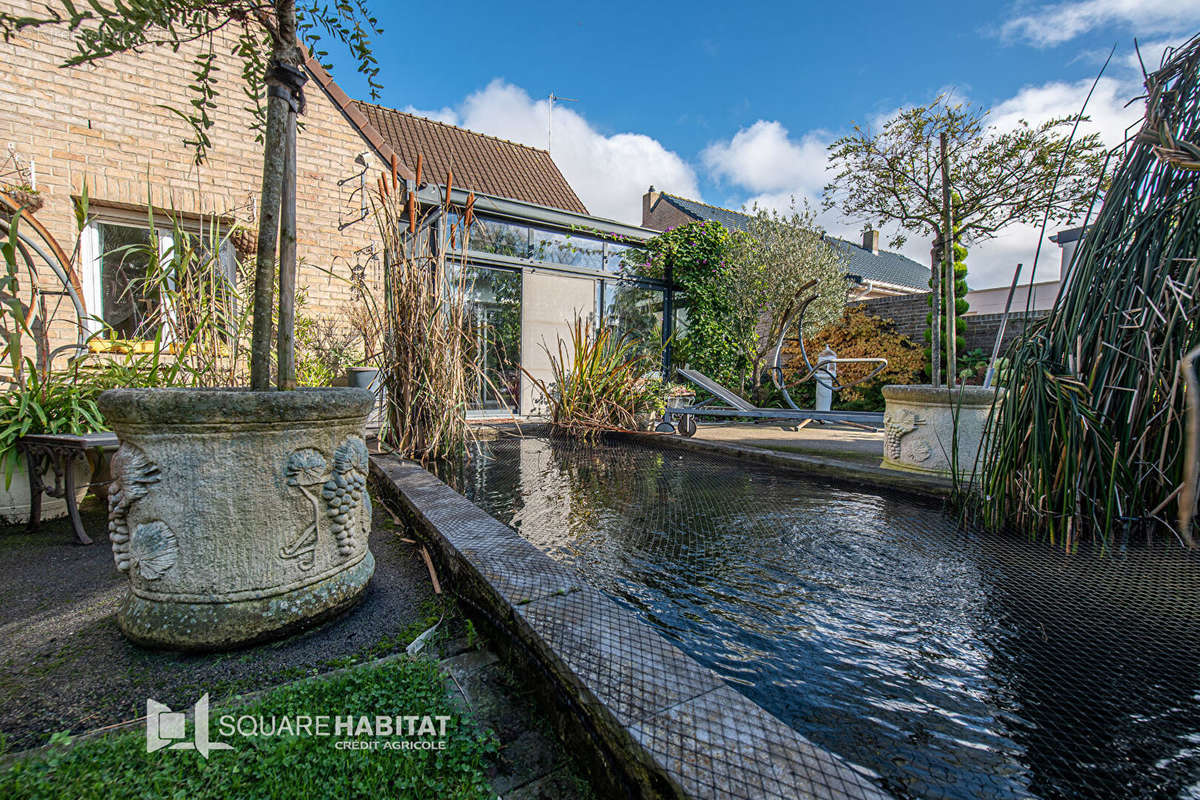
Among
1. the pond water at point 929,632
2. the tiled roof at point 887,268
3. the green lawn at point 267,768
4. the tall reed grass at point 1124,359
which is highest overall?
the tiled roof at point 887,268

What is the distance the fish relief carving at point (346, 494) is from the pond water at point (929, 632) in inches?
26.9

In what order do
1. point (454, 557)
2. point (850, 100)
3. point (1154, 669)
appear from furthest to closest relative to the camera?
point (850, 100), point (454, 557), point (1154, 669)

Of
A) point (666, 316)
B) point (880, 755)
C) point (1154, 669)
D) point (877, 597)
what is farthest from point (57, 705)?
point (666, 316)

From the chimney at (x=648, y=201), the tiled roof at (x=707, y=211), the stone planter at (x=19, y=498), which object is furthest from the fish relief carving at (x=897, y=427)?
the chimney at (x=648, y=201)

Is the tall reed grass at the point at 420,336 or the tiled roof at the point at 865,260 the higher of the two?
the tiled roof at the point at 865,260

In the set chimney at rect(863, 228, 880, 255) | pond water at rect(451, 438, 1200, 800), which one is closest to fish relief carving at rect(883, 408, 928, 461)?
pond water at rect(451, 438, 1200, 800)

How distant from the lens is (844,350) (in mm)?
8508

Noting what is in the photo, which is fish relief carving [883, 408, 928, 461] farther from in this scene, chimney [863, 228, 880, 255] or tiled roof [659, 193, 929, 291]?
chimney [863, 228, 880, 255]

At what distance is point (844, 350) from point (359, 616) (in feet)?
29.0

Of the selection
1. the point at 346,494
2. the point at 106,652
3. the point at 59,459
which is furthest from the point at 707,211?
the point at 106,652

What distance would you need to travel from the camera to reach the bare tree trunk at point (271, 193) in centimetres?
127

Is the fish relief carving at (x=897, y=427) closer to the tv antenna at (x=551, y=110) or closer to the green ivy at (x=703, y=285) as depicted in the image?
the green ivy at (x=703, y=285)

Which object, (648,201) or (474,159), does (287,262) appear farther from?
(648,201)

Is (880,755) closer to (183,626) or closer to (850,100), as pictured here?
(183,626)
